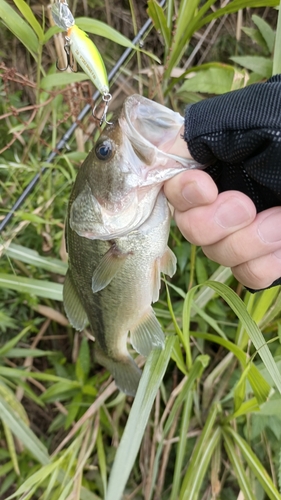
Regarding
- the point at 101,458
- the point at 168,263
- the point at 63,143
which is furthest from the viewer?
the point at 63,143

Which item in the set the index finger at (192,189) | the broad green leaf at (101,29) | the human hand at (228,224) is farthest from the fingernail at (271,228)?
the broad green leaf at (101,29)

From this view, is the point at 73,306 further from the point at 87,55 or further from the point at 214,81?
the point at 214,81

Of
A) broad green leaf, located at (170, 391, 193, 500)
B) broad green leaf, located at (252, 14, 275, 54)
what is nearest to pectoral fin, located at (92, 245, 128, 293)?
broad green leaf, located at (170, 391, 193, 500)

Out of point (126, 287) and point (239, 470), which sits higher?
point (126, 287)

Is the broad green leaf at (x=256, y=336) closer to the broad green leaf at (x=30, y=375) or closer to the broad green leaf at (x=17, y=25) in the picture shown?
the broad green leaf at (x=30, y=375)

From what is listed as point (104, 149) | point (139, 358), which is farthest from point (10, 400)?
point (104, 149)

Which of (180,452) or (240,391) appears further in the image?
(180,452)
